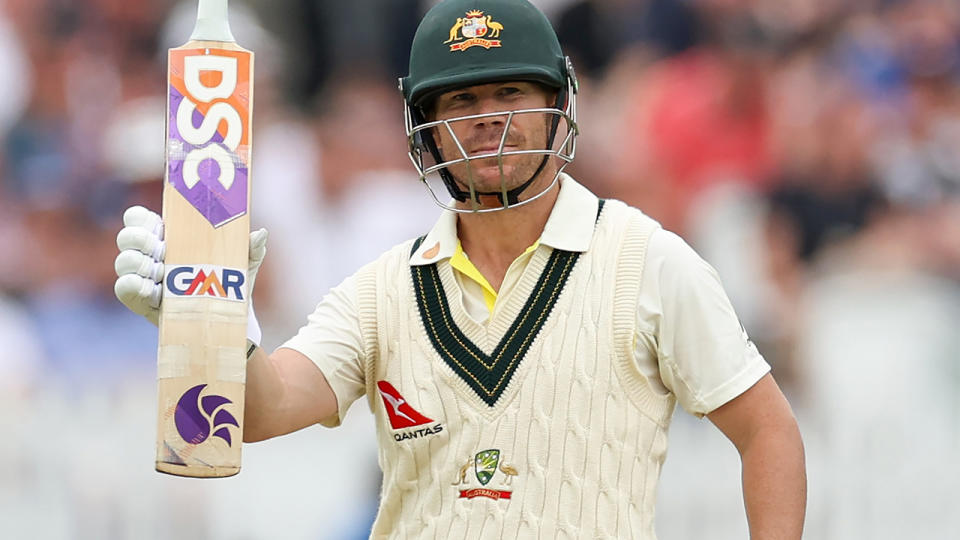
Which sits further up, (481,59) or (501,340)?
(481,59)

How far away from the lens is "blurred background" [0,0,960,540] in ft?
15.4

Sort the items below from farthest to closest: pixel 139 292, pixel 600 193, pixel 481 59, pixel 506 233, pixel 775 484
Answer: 1. pixel 600 193
2. pixel 506 233
3. pixel 481 59
4. pixel 775 484
5. pixel 139 292

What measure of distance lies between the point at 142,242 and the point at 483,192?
0.65 meters

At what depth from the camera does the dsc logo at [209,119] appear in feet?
8.00

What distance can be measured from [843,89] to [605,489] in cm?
286

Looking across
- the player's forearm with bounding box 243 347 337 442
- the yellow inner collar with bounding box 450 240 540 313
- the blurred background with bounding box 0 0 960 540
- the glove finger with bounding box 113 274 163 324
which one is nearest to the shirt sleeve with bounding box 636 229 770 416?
the yellow inner collar with bounding box 450 240 540 313

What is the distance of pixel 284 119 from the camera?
511 centimetres

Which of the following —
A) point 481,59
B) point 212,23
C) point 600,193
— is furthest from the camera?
point 600,193

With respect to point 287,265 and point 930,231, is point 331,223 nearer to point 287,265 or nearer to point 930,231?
point 287,265

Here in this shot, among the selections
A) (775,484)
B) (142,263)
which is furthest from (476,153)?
(775,484)

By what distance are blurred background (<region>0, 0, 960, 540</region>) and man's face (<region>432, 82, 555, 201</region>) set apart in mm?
2134

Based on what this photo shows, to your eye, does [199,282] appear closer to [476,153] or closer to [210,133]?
[210,133]

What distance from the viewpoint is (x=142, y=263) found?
236 cm

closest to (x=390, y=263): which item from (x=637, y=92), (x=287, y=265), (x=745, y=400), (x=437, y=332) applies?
(x=437, y=332)
